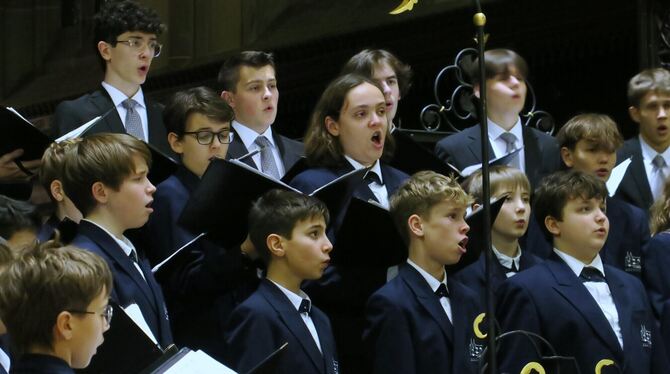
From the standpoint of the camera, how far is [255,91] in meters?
5.50

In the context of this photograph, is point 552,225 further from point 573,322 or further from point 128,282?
point 128,282

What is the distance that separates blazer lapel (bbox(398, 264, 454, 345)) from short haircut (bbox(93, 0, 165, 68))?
1.62 metres

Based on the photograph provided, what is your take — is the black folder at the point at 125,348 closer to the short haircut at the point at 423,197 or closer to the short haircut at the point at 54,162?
the short haircut at the point at 54,162

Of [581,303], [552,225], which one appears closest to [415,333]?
[581,303]

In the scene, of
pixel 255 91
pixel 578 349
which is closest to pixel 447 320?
pixel 578 349

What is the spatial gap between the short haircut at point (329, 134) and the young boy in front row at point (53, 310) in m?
1.83

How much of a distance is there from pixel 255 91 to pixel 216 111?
551mm

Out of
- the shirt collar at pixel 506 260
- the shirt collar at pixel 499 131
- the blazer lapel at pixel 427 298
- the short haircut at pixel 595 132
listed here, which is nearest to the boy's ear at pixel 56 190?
the blazer lapel at pixel 427 298

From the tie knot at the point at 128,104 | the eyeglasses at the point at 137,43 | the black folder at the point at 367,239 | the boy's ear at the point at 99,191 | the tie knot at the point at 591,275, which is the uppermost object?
the eyeglasses at the point at 137,43

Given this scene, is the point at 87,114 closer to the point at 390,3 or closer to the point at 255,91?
the point at 255,91

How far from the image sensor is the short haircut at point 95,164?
4.28 m

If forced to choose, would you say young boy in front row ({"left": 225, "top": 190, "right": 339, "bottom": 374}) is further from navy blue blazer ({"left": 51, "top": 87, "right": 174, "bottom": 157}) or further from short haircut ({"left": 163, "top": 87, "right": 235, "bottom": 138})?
navy blue blazer ({"left": 51, "top": 87, "right": 174, "bottom": 157})

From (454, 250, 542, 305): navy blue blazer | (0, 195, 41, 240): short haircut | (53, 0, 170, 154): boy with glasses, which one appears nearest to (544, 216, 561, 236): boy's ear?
(454, 250, 542, 305): navy blue blazer

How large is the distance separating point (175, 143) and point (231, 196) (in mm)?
678
